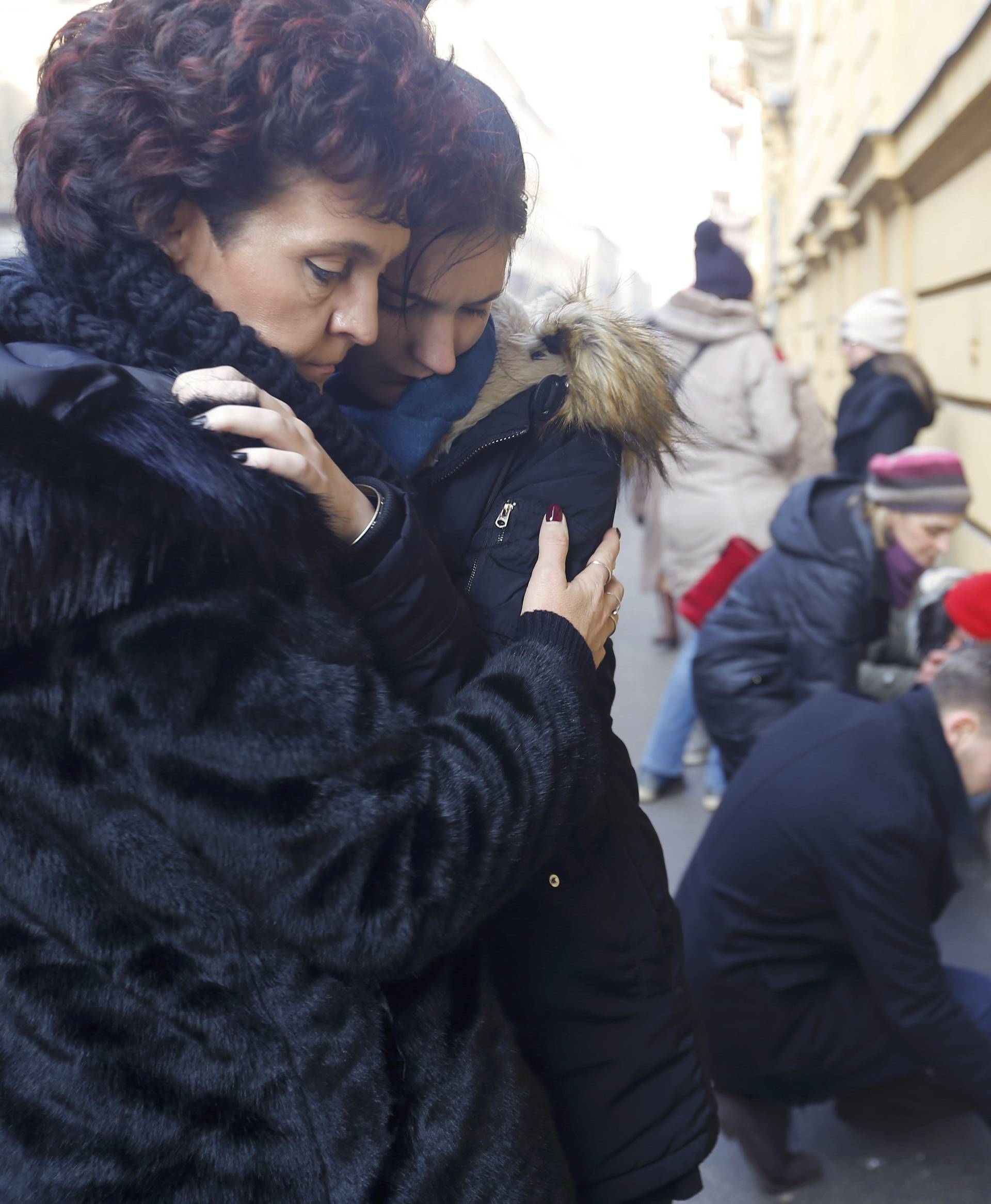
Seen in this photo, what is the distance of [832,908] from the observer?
2.42 m

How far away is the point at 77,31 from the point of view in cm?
108

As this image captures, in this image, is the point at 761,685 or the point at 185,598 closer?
the point at 185,598

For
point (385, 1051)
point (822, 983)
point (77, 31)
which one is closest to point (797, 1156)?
point (822, 983)

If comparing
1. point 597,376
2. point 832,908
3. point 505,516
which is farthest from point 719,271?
point 505,516

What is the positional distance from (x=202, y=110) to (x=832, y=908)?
79.0 inches

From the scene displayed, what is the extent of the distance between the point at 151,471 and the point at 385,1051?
0.56 m

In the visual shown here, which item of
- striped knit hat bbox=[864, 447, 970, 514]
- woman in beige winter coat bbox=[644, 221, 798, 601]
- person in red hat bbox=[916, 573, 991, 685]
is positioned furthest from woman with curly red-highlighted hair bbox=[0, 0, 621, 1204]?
woman in beige winter coat bbox=[644, 221, 798, 601]

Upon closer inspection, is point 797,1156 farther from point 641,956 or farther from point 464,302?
point 464,302

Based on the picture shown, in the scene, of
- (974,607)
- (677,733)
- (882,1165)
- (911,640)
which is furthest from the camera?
(677,733)

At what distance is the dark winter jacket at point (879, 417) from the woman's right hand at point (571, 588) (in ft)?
12.2

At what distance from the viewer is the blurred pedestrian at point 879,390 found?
15.6 ft

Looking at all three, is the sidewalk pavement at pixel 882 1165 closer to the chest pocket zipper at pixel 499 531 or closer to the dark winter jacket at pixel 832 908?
the dark winter jacket at pixel 832 908

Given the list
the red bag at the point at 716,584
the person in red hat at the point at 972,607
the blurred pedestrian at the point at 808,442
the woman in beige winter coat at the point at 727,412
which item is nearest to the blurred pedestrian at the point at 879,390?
the blurred pedestrian at the point at 808,442

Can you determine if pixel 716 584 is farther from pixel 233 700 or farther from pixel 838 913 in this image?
pixel 233 700
